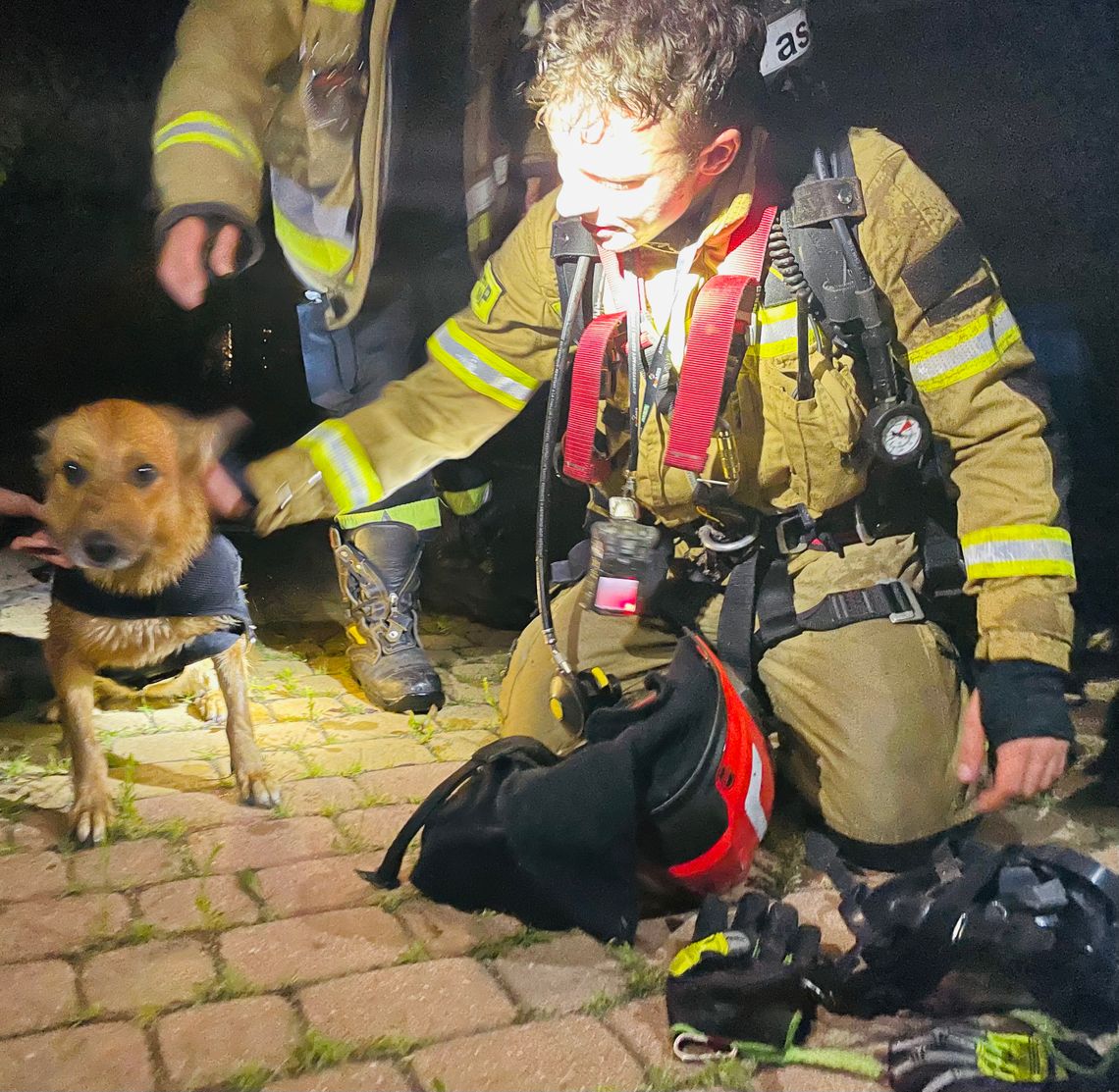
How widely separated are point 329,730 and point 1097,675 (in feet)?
5.35

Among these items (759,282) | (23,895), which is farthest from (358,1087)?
(759,282)

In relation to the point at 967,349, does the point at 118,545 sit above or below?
below

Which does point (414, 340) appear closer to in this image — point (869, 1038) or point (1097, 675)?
point (869, 1038)

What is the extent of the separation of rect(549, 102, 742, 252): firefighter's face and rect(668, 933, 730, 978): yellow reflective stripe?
1.17 m

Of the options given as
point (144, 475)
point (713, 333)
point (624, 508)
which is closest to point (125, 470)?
point (144, 475)

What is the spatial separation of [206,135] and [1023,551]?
1.52m

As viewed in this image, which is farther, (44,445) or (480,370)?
(480,370)

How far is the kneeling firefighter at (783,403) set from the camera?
5.48 feet

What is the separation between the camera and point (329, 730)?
211cm

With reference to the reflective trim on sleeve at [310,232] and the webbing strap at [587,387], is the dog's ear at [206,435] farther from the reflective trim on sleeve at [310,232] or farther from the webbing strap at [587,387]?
the webbing strap at [587,387]

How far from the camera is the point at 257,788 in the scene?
1.93 m

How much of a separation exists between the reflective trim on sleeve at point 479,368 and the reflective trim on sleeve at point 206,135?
414 millimetres

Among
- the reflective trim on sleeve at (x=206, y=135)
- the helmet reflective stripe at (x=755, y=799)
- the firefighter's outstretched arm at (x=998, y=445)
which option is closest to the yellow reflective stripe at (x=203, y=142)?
the reflective trim on sleeve at (x=206, y=135)

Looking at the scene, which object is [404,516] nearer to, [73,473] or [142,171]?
[73,473]
